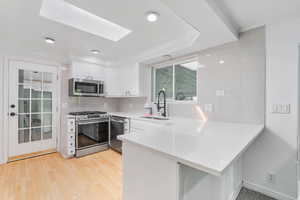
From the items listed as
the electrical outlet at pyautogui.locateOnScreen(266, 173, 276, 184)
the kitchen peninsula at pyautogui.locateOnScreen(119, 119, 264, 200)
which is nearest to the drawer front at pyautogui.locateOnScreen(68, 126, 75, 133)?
the kitchen peninsula at pyautogui.locateOnScreen(119, 119, 264, 200)

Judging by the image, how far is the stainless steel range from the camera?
2.93 metres

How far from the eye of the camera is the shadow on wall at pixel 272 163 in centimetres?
163

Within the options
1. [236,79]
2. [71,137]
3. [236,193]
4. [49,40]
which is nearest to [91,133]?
[71,137]

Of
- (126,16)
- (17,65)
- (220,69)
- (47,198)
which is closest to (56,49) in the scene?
(17,65)

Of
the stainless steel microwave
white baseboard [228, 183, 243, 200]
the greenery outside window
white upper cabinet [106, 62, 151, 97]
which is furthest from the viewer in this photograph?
white upper cabinet [106, 62, 151, 97]

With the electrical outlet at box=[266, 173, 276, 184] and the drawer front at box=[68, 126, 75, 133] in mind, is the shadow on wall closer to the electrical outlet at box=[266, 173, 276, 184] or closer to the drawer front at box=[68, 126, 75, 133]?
the electrical outlet at box=[266, 173, 276, 184]

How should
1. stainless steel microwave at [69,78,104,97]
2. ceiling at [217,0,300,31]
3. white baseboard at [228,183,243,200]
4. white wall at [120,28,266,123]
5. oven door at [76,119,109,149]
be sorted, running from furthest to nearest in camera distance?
stainless steel microwave at [69,78,104,97], oven door at [76,119,109,149], white wall at [120,28,266,123], white baseboard at [228,183,243,200], ceiling at [217,0,300,31]

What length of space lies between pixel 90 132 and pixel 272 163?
10.7ft

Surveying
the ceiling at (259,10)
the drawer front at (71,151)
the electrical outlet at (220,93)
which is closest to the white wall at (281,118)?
the ceiling at (259,10)

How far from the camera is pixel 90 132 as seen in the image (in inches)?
126

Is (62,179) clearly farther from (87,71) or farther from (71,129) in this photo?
(87,71)

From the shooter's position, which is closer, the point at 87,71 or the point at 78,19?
the point at 78,19

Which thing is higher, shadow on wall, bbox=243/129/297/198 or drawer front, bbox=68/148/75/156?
shadow on wall, bbox=243/129/297/198

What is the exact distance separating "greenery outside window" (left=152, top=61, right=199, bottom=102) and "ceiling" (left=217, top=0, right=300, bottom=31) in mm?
939
